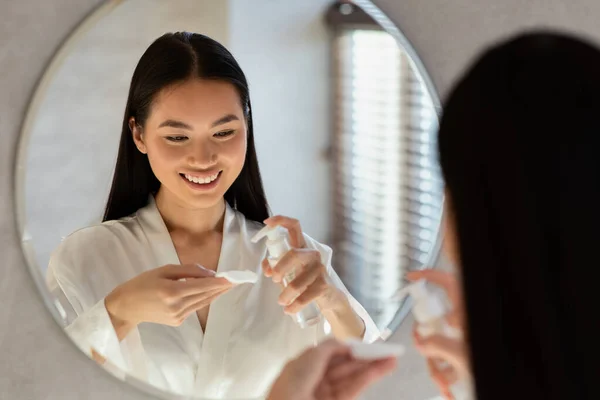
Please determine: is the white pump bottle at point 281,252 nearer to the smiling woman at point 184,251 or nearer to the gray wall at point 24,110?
the smiling woman at point 184,251

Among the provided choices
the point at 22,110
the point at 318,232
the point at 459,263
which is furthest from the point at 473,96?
the point at 22,110

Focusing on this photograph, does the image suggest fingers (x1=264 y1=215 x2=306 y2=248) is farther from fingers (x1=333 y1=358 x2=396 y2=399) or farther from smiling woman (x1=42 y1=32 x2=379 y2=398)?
fingers (x1=333 y1=358 x2=396 y2=399)

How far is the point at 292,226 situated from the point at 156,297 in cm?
16

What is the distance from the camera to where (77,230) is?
749mm

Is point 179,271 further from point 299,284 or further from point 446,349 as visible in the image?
point 446,349

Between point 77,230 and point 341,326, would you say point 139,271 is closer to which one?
point 77,230

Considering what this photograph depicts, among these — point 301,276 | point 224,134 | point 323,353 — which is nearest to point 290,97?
point 224,134

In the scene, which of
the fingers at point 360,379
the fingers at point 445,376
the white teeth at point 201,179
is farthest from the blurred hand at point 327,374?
the white teeth at point 201,179

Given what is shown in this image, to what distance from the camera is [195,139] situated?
2.44 feet

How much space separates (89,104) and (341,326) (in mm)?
354

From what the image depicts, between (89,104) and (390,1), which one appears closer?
(89,104)

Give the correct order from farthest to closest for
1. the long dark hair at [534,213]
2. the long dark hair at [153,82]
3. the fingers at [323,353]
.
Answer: the long dark hair at [153,82] < the fingers at [323,353] < the long dark hair at [534,213]

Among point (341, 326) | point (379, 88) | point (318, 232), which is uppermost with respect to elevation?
point (379, 88)

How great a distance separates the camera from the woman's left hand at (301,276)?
802 millimetres
